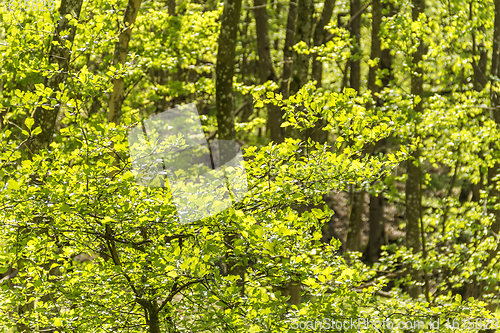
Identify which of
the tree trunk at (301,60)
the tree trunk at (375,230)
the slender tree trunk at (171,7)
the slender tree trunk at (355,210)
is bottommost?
the tree trunk at (375,230)

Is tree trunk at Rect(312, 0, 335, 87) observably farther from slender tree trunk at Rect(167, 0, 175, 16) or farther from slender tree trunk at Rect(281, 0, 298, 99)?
slender tree trunk at Rect(167, 0, 175, 16)

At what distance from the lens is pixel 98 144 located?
3.89m

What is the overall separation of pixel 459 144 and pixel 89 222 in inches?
249

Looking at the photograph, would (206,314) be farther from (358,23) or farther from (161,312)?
(358,23)

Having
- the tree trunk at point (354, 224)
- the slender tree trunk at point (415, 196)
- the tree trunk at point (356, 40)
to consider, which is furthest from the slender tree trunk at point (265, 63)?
the slender tree trunk at point (415, 196)

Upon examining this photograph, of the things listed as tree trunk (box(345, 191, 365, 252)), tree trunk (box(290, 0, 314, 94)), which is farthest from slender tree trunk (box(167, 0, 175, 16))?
tree trunk (box(345, 191, 365, 252))

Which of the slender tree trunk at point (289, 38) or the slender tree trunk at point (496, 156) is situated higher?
the slender tree trunk at point (289, 38)

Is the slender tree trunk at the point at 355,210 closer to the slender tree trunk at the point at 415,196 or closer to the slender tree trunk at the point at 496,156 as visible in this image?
the slender tree trunk at the point at 415,196

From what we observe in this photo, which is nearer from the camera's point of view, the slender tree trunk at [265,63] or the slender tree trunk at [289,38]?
the slender tree trunk at [289,38]

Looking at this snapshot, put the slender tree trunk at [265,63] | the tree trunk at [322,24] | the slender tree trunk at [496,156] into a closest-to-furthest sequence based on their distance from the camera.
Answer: the slender tree trunk at [496,156] → the tree trunk at [322,24] → the slender tree trunk at [265,63]

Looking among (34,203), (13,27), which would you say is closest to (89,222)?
(34,203)

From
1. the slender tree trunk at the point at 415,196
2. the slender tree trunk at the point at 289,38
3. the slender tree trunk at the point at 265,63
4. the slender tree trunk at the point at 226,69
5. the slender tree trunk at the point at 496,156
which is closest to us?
the slender tree trunk at the point at 226,69

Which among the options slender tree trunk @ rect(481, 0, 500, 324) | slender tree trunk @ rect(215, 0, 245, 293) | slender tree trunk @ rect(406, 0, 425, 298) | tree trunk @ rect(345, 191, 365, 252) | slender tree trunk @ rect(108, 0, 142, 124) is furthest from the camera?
tree trunk @ rect(345, 191, 365, 252)

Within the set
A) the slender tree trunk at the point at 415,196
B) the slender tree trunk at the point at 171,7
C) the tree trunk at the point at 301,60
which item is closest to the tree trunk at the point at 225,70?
the tree trunk at the point at 301,60
